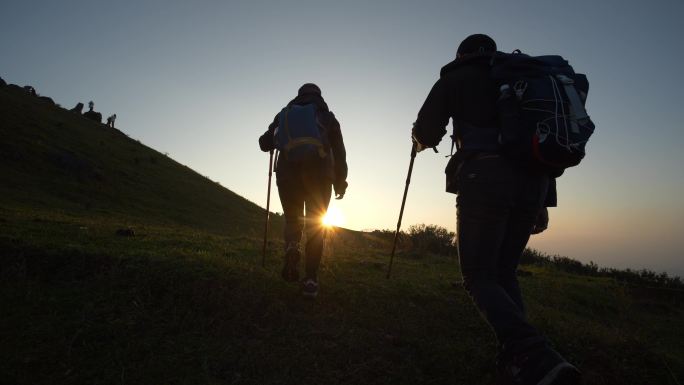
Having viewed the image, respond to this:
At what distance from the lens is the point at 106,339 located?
3.93 m

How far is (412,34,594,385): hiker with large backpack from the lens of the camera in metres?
2.95

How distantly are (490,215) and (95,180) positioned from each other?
24.4 meters

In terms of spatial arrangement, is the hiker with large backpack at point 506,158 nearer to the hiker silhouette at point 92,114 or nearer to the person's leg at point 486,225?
the person's leg at point 486,225

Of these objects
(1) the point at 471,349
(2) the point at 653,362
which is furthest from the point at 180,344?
(2) the point at 653,362

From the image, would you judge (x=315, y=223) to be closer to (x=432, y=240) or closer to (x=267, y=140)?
(x=267, y=140)

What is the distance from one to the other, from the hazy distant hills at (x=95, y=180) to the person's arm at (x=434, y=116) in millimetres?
14981

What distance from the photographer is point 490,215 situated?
10.1ft

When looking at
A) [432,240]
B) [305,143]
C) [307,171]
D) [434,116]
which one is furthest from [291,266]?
[432,240]

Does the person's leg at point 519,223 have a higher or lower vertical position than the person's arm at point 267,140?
lower

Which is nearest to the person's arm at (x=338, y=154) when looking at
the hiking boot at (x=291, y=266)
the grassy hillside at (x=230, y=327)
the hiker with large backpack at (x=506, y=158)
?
the hiking boot at (x=291, y=266)

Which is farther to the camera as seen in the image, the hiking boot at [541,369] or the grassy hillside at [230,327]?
the grassy hillside at [230,327]

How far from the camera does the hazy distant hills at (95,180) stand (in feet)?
60.1

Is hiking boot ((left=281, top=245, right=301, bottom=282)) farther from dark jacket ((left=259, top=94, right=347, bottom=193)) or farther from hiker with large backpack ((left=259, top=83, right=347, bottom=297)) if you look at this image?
dark jacket ((left=259, top=94, right=347, bottom=193))

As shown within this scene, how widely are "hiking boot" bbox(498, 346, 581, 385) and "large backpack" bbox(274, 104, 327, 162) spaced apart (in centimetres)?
334
